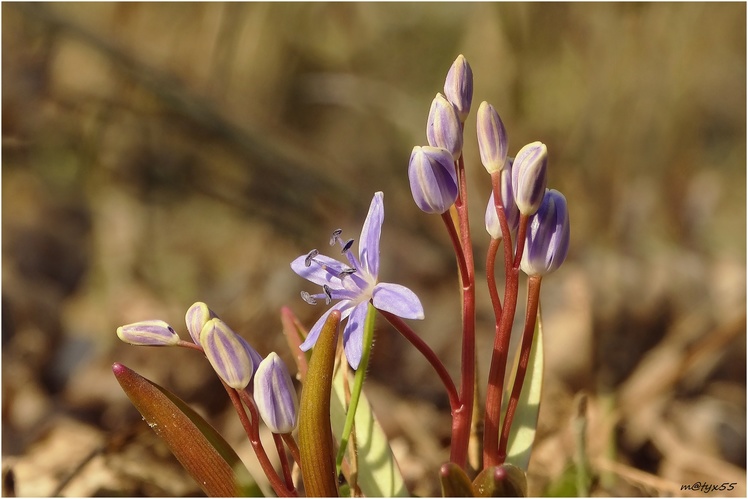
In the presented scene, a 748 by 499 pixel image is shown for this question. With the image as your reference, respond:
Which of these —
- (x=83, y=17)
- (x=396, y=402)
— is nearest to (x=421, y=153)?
(x=396, y=402)

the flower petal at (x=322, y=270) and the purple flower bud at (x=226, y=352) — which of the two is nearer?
the purple flower bud at (x=226, y=352)

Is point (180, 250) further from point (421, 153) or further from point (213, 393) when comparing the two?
point (421, 153)

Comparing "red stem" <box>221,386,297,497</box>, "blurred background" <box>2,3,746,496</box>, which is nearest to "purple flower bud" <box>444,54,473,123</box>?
"red stem" <box>221,386,297,497</box>

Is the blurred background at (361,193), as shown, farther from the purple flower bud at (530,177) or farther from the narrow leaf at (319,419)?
the purple flower bud at (530,177)

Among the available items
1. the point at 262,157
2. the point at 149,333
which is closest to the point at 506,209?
the point at 149,333

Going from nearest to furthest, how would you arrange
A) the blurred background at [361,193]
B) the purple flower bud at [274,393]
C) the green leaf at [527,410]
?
1. the purple flower bud at [274,393]
2. the green leaf at [527,410]
3. the blurred background at [361,193]

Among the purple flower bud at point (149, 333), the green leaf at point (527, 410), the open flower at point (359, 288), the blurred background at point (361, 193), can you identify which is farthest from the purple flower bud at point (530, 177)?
the blurred background at point (361, 193)

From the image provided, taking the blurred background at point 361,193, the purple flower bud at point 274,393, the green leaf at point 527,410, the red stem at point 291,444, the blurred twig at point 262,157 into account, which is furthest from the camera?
the blurred twig at point 262,157
